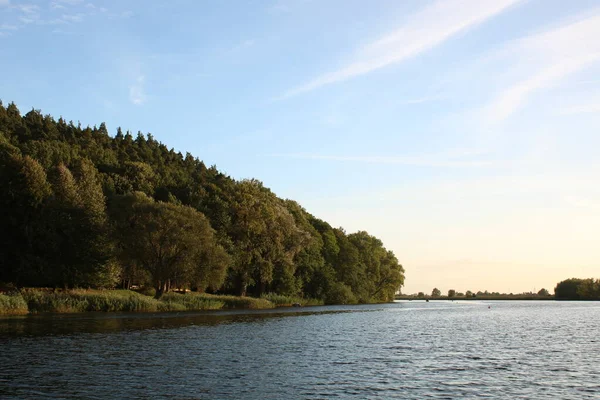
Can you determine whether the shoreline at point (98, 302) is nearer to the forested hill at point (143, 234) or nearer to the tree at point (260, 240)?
the forested hill at point (143, 234)

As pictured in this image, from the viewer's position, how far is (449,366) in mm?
32844

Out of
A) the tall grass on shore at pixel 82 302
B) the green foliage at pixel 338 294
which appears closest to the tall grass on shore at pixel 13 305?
the tall grass on shore at pixel 82 302

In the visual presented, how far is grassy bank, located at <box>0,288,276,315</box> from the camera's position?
214 feet

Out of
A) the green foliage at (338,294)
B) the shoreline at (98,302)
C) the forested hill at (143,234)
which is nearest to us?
the shoreline at (98,302)

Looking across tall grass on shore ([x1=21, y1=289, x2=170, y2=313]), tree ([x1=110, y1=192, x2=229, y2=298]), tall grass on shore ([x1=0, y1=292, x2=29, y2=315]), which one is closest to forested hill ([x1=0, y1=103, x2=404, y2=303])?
tree ([x1=110, y1=192, x2=229, y2=298])

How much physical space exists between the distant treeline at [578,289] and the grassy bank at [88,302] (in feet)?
458

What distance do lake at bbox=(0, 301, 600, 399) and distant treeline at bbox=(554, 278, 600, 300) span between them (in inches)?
5793

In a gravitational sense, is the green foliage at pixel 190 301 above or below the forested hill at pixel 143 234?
below

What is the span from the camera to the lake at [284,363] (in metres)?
25.2

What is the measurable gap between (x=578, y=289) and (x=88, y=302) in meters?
166

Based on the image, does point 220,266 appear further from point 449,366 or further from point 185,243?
point 449,366

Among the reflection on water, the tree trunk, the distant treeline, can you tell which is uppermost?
the distant treeline

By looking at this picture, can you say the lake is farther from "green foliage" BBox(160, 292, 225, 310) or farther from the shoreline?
"green foliage" BBox(160, 292, 225, 310)

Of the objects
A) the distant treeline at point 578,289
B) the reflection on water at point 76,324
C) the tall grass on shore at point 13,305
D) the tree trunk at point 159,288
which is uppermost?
the distant treeline at point 578,289
